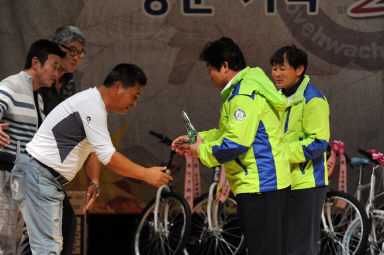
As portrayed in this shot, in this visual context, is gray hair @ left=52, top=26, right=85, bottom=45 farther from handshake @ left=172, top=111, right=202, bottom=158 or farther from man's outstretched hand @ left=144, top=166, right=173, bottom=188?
man's outstretched hand @ left=144, top=166, right=173, bottom=188

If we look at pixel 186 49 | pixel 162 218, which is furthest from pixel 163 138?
pixel 186 49

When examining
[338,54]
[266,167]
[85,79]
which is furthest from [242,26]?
[266,167]

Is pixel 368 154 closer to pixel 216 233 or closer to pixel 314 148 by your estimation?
pixel 216 233

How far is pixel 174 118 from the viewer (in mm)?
6238

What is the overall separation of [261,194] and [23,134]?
61.3 inches

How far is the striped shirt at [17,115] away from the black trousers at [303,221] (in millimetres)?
1757

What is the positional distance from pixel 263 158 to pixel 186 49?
315 centimetres

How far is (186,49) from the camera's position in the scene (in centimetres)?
622

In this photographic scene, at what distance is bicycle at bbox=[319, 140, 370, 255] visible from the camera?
17.1 ft

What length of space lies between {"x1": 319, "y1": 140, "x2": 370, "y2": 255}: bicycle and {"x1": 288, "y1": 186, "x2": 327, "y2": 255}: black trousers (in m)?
1.47

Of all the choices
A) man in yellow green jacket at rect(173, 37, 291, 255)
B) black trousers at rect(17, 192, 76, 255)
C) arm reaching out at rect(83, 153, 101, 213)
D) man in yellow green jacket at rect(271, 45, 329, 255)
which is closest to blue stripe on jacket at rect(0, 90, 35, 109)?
arm reaching out at rect(83, 153, 101, 213)

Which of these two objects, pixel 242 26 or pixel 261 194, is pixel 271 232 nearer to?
pixel 261 194

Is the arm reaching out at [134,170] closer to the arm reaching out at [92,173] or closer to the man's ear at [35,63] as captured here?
the arm reaching out at [92,173]

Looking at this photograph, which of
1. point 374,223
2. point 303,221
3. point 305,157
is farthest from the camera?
point 374,223
